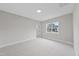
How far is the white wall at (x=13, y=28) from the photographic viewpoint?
461 centimetres

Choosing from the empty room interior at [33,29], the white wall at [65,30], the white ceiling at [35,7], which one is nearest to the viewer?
the white ceiling at [35,7]

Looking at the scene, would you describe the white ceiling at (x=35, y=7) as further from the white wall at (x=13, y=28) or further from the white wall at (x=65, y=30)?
the white wall at (x=65, y=30)

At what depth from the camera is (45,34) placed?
8.40 m

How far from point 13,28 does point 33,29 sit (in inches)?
111

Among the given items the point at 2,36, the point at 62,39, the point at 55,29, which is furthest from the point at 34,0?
the point at 55,29

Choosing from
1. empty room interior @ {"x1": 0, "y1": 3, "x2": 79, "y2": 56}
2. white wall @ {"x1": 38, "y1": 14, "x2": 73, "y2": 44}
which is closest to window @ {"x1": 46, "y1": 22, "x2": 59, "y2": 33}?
empty room interior @ {"x1": 0, "y1": 3, "x2": 79, "y2": 56}

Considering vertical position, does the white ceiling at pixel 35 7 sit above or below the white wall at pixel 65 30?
above

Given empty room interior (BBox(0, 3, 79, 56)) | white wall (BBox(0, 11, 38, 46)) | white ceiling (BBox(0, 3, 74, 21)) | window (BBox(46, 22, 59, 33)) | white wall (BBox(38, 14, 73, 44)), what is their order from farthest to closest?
1. window (BBox(46, 22, 59, 33))
2. white wall (BBox(38, 14, 73, 44))
3. white wall (BBox(0, 11, 38, 46))
4. empty room interior (BBox(0, 3, 79, 56))
5. white ceiling (BBox(0, 3, 74, 21))

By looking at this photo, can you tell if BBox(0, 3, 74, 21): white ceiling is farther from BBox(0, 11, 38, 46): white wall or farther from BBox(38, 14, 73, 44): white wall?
BBox(38, 14, 73, 44): white wall

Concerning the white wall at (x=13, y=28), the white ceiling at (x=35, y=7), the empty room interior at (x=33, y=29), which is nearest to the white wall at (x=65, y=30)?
the empty room interior at (x=33, y=29)

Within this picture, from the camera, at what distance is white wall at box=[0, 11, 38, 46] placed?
15.1 ft

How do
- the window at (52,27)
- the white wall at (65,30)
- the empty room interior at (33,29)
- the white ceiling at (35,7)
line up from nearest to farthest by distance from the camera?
the white ceiling at (35,7)
the empty room interior at (33,29)
the white wall at (65,30)
the window at (52,27)

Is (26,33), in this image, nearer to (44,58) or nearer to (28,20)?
(28,20)

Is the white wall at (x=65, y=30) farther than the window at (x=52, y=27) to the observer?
No
